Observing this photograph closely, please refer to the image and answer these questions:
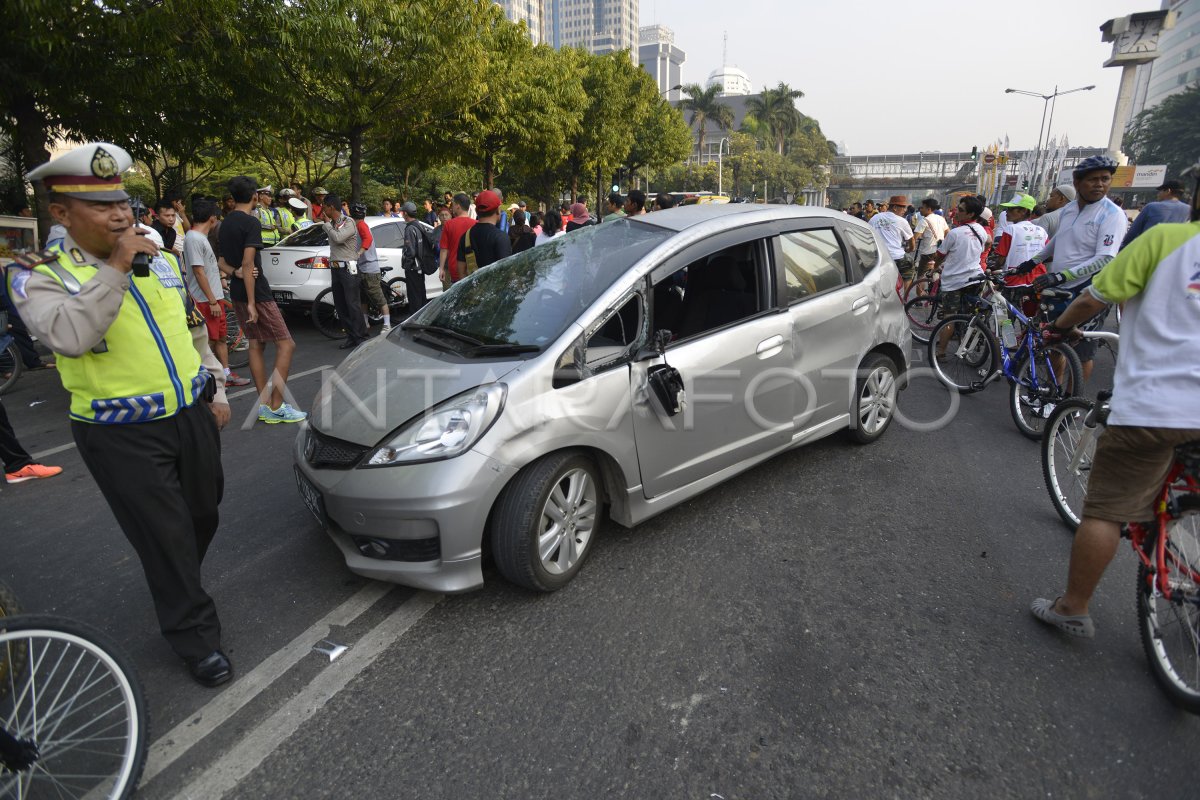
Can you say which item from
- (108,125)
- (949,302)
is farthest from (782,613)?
(108,125)

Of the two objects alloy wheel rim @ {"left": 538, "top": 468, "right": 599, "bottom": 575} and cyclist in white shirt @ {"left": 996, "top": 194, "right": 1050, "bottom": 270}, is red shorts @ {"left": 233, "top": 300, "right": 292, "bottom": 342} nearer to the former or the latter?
alloy wheel rim @ {"left": 538, "top": 468, "right": 599, "bottom": 575}

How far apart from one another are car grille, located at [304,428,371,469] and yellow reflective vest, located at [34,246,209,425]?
657mm

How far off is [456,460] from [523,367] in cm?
50

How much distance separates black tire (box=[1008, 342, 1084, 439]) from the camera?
4922 millimetres

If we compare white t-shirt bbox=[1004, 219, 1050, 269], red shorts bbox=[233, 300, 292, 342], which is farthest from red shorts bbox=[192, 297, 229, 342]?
white t-shirt bbox=[1004, 219, 1050, 269]

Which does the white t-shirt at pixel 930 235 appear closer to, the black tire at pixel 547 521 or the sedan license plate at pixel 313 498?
the black tire at pixel 547 521

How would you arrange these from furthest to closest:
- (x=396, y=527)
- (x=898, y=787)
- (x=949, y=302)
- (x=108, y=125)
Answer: (x=108, y=125) < (x=949, y=302) < (x=396, y=527) < (x=898, y=787)

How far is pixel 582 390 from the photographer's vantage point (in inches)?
115

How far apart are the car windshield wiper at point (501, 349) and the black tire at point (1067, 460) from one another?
9.59 ft

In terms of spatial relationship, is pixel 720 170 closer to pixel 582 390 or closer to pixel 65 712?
pixel 582 390

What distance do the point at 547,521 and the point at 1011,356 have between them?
178 inches

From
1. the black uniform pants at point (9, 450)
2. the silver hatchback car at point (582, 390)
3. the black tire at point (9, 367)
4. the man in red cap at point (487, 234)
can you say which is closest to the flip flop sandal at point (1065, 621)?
the silver hatchback car at point (582, 390)

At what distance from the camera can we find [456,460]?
264cm

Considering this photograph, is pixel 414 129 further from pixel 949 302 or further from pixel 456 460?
pixel 456 460
